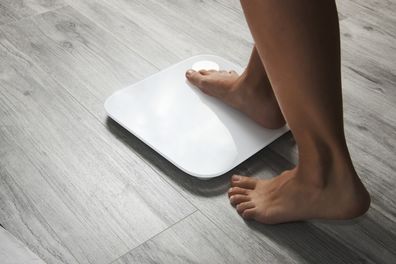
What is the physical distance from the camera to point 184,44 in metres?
1.72

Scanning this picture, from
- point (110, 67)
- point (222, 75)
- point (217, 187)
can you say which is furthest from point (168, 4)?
point (217, 187)

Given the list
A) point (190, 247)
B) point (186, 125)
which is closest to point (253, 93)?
point (186, 125)

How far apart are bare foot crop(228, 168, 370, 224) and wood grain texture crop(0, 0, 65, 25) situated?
1018mm

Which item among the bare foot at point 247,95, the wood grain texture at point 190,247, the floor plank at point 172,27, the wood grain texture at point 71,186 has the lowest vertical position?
the floor plank at point 172,27

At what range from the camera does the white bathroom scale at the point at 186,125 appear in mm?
1278

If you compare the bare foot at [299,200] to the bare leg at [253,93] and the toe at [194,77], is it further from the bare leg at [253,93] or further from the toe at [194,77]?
the toe at [194,77]

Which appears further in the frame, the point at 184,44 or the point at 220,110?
the point at 184,44

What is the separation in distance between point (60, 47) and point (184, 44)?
1.18 ft

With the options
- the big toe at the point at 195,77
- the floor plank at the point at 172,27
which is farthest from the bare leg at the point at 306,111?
the floor plank at the point at 172,27

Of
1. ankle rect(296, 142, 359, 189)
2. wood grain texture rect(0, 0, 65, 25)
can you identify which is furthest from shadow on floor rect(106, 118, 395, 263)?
wood grain texture rect(0, 0, 65, 25)

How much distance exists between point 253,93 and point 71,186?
464mm

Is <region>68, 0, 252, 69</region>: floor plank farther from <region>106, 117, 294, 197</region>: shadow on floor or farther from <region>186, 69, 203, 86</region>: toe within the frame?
<region>106, 117, 294, 197</region>: shadow on floor

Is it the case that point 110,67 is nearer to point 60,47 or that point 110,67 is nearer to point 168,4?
point 60,47

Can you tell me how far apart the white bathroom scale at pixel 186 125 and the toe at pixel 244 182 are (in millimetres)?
38
